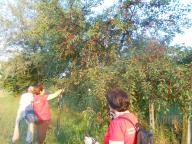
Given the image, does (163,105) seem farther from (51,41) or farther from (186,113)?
(51,41)

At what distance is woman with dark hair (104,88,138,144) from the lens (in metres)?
4.94

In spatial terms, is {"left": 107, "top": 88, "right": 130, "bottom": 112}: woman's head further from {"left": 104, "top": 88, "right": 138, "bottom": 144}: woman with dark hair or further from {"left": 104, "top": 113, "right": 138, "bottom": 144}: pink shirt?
{"left": 104, "top": 113, "right": 138, "bottom": 144}: pink shirt

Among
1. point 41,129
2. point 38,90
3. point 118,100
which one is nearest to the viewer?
point 118,100

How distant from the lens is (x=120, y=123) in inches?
196

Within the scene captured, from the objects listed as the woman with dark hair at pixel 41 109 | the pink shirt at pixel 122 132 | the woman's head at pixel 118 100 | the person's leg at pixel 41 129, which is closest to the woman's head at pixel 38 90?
the woman with dark hair at pixel 41 109

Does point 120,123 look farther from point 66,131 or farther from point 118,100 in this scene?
point 66,131

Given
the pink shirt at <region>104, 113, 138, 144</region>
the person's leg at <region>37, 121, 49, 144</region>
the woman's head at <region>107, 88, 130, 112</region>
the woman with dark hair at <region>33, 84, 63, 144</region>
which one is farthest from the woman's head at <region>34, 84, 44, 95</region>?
the pink shirt at <region>104, 113, 138, 144</region>

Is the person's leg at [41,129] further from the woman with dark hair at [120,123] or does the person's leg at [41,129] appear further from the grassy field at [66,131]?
the woman with dark hair at [120,123]

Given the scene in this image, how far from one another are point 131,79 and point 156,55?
0.63 meters

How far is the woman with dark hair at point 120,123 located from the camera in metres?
4.94

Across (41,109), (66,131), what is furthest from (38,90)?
(66,131)

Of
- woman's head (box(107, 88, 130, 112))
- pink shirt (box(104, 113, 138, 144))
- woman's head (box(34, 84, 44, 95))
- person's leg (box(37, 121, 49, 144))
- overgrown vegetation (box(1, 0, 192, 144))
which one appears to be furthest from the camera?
person's leg (box(37, 121, 49, 144))

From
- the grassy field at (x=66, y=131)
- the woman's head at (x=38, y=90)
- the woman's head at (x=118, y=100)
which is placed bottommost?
the grassy field at (x=66, y=131)

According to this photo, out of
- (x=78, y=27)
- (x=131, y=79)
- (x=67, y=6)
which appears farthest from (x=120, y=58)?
(x=67, y=6)
